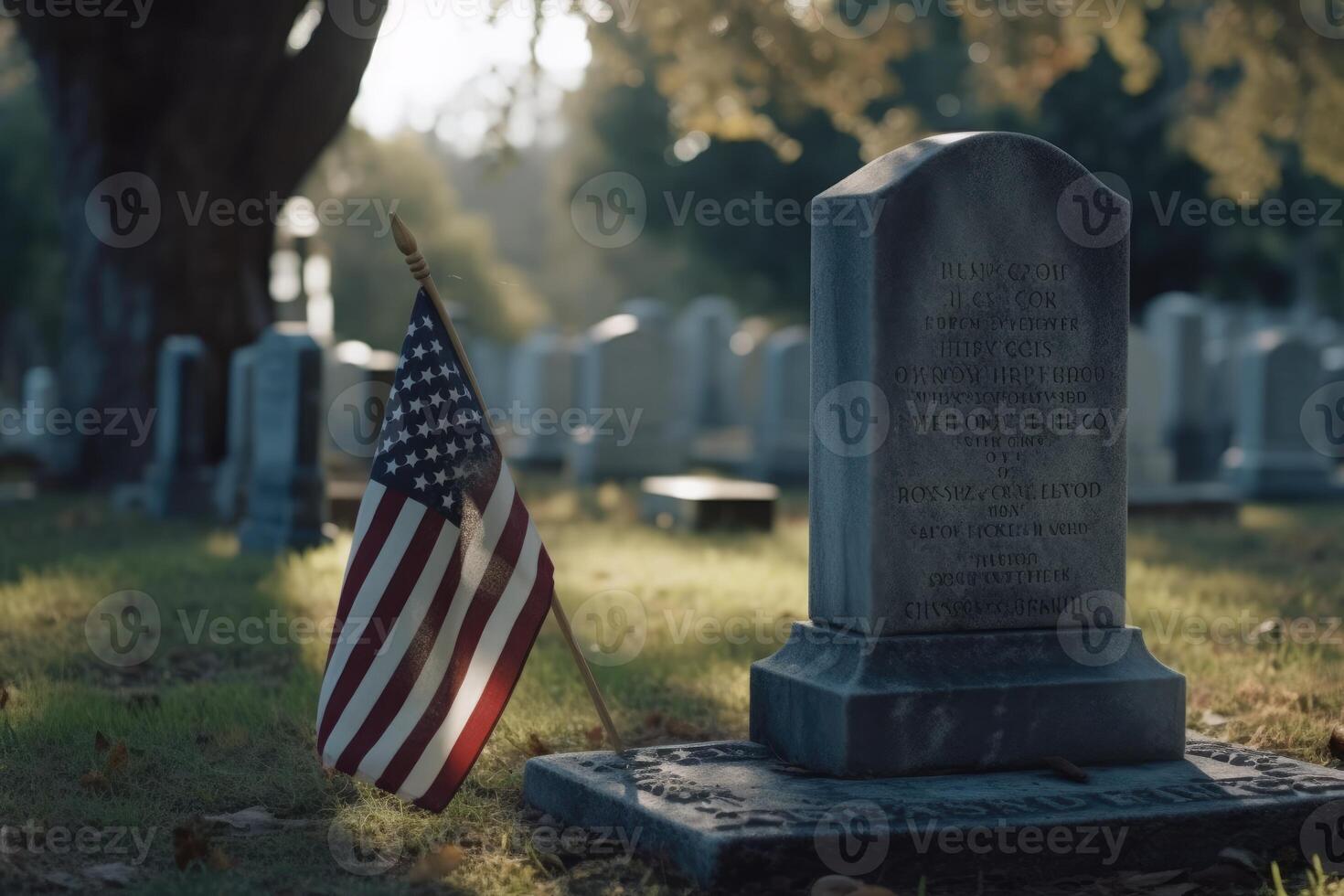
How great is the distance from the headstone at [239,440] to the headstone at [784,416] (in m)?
6.26

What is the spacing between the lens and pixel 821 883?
143 inches

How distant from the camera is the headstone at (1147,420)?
51.6 ft

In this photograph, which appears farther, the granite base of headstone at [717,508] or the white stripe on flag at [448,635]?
the granite base of headstone at [717,508]

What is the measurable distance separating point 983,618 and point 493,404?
22.2m

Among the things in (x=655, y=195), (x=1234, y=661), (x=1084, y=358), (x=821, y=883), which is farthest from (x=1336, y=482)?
(x=655, y=195)

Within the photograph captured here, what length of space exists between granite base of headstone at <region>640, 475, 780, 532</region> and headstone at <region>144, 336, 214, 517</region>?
439 cm

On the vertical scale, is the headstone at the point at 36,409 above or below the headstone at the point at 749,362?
below

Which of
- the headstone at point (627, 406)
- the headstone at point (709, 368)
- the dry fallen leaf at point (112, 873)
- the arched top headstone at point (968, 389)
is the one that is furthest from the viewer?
the headstone at point (709, 368)

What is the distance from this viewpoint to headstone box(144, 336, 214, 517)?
1298 centimetres

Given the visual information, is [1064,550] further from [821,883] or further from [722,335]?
[722,335]

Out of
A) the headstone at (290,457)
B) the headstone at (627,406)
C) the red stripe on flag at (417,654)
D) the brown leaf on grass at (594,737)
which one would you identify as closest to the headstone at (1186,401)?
the headstone at (627,406)

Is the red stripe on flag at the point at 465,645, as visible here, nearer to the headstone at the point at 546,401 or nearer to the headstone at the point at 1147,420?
the headstone at the point at 1147,420

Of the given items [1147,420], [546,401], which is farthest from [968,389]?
[546,401]

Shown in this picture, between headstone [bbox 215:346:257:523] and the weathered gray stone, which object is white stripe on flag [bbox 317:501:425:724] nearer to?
the weathered gray stone
